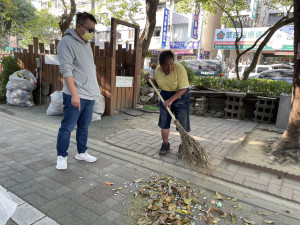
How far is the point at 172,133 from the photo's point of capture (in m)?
5.05

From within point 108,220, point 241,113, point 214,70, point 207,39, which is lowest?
point 108,220

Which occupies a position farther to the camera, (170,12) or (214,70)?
(170,12)

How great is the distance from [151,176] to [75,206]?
1093 mm

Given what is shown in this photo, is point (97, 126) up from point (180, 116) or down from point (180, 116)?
down

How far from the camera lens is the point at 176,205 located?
2523 mm

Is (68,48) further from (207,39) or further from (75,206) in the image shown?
(207,39)

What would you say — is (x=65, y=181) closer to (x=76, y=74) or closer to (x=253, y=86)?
(x=76, y=74)

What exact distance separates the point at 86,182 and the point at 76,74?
1.39 metres

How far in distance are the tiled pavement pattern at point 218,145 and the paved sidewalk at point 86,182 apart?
18 centimetres

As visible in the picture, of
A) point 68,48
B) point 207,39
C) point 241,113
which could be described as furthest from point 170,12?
point 68,48

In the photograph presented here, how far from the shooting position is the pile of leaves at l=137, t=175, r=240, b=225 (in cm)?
227

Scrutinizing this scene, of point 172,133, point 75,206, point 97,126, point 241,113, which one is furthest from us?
point 241,113

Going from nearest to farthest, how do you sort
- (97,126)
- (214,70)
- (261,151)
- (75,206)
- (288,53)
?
(75,206) < (261,151) < (97,126) < (214,70) < (288,53)

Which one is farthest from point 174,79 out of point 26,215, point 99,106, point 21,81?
point 21,81
